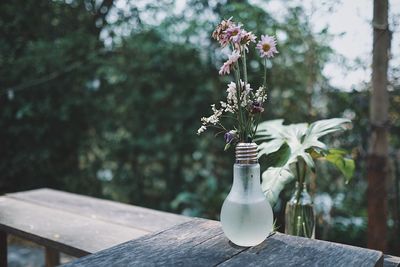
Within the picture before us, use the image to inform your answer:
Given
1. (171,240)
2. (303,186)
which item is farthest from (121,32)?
(171,240)

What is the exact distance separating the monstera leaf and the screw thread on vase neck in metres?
0.43

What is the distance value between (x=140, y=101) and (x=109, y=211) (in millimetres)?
1622

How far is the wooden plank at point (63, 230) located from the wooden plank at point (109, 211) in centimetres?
6

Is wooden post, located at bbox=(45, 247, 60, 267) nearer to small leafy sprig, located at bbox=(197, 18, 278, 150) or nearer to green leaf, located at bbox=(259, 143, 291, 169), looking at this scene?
green leaf, located at bbox=(259, 143, 291, 169)

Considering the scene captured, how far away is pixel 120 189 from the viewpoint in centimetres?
369

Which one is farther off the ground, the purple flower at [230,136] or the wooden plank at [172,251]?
the purple flower at [230,136]

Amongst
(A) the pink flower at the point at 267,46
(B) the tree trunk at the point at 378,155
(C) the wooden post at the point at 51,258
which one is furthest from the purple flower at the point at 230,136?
(C) the wooden post at the point at 51,258

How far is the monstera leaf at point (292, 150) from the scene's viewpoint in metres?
1.47

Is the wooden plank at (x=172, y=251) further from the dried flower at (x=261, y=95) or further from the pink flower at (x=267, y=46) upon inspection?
the pink flower at (x=267, y=46)

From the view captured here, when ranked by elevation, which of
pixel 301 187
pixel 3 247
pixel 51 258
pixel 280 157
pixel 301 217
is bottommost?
pixel 51 258

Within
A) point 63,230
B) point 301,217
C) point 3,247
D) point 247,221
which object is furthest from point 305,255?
point 3,247

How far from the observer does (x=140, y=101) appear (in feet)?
11.3

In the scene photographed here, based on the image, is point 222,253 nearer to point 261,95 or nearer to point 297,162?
point 261,95

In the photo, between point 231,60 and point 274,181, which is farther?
point 274,181
